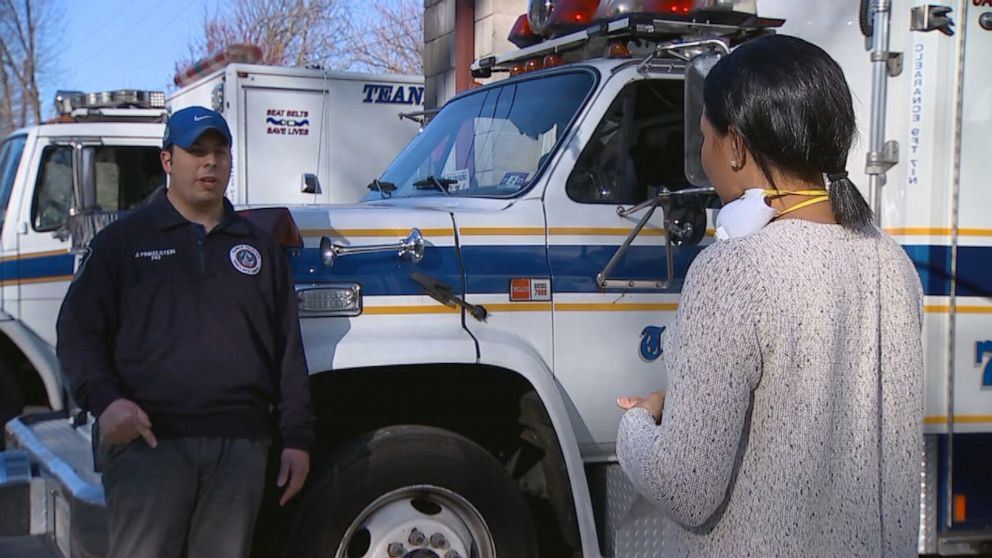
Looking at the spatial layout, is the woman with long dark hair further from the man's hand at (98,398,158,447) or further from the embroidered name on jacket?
the embroidered name on jacket

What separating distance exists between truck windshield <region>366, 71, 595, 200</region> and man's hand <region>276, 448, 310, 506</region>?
1.39 m

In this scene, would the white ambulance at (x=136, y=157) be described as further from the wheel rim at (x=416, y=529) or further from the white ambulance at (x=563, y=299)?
the wheel rim at (x=416, y=529)

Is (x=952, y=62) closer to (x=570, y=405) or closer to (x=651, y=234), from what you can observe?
(x=651, y=234)

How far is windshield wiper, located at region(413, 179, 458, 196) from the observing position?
449 centimetres

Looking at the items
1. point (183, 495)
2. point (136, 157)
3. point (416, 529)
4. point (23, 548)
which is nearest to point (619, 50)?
point (416, 529)

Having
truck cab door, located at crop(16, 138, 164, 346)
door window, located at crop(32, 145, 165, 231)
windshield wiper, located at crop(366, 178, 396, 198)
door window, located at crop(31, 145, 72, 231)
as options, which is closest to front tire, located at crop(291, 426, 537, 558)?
windshield wiper, located at crop(366, 178, 396, 198)

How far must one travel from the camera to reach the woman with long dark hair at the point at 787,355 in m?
1.68

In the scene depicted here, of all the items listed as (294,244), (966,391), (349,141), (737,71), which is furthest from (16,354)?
(737,71)

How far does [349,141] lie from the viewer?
9664mm

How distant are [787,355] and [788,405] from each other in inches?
3.1

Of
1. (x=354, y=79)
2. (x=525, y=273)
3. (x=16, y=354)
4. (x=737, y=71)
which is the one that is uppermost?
(x=354, y=79)

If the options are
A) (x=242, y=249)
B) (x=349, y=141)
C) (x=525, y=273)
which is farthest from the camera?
(x=349, y=141)

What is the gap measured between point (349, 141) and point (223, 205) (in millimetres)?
6482

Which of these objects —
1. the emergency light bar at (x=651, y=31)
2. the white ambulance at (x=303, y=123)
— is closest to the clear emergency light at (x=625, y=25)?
the emergency light bar at (x=651, y=31)
